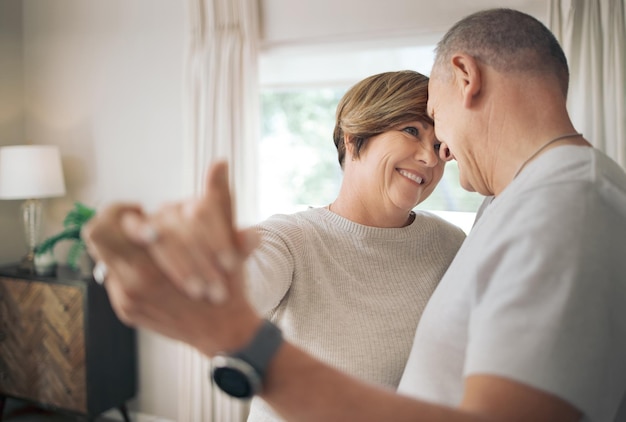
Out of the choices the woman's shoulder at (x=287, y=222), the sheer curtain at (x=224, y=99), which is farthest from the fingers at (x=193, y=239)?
the sheer curtain at (x=224, y=99)

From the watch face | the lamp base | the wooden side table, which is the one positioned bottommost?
the wooden side table

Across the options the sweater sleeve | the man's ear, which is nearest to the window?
the sweater sleeve

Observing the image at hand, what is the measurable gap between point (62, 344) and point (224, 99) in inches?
69.5

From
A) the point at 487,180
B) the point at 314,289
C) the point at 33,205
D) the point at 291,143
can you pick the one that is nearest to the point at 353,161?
the point at 314,289

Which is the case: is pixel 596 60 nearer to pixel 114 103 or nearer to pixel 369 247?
pixel 369 247

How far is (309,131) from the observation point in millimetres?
3891

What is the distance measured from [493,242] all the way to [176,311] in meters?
0.47

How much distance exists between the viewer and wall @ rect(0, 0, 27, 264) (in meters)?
4.32

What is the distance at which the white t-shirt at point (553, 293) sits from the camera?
723mm

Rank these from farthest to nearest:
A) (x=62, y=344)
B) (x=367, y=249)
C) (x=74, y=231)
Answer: (x=74, y=231) → (x=62, y=344) → (x=367, y=249)

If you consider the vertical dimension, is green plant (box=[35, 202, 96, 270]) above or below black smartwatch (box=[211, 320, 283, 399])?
below

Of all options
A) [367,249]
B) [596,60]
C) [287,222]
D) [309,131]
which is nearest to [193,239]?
[287,222]

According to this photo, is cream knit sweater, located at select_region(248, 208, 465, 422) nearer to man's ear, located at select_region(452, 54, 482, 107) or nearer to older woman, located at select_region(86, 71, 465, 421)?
older woman, located at select_region(86, 71, 465, 421)

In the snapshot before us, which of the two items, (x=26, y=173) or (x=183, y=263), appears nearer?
(x=183, y=263)
